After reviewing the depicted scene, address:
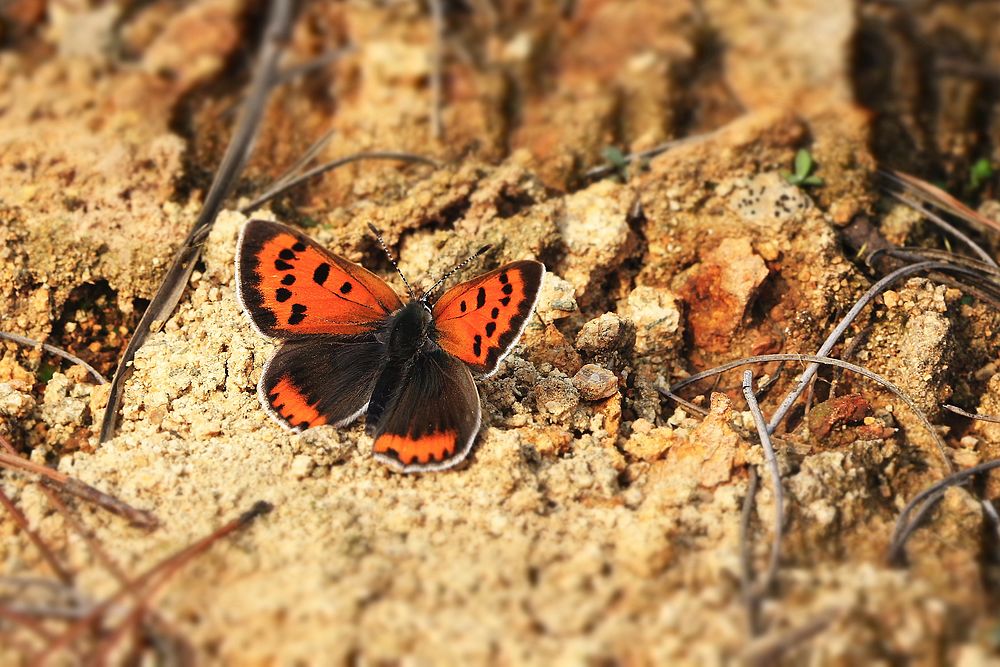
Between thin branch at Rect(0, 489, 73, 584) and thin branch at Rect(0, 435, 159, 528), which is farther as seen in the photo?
thin branch at Rect(0, 435, 159, 528)

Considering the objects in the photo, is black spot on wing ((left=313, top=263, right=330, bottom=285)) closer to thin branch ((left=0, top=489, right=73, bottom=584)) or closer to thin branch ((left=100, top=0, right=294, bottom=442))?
thin branch ((left=100, top=0, right=294, bottom=442))

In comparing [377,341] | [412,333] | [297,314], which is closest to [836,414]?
[412,333]

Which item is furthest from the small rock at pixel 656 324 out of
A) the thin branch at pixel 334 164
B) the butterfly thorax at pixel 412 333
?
the thin branch at pixel 334 164

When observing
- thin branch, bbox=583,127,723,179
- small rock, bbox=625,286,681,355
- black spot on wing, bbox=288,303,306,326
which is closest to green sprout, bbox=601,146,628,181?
thin branch, bbox=583,127,723,179

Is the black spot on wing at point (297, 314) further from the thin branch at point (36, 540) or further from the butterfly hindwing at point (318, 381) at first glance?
the thin branch at point (36, 540)

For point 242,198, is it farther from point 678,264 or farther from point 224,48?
point 678,264

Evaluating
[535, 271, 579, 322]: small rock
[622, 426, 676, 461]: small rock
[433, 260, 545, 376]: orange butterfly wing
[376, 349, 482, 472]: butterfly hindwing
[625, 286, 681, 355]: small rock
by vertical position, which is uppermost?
[433, 260, 545, 376]: orange butterfly wing

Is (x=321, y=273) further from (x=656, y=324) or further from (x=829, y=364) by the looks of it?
(x=829, y=364)

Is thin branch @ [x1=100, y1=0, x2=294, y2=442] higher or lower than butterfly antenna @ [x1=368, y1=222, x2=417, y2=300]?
higher
